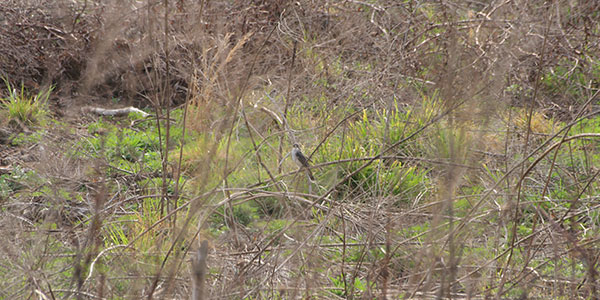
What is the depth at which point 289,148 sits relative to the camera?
4.80 meters

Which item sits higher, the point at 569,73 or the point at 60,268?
the point at 569,73

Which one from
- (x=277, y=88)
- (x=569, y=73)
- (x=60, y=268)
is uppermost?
(x=569, y=73)

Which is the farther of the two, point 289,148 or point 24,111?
point 24,111

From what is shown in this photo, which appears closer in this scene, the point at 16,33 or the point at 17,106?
the point at 17,106

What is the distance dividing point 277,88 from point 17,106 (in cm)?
234

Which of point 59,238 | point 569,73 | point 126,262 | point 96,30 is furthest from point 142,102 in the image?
point 569,73

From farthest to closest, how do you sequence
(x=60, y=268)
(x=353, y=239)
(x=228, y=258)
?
(x=353, y=239) → (x=228, y=258) → (x=60, y=268)

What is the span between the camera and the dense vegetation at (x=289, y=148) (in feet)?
8.95

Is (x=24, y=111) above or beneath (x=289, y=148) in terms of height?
above

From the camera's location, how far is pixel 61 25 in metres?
6.45

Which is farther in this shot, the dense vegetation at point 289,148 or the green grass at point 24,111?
the green grass at point 24,111

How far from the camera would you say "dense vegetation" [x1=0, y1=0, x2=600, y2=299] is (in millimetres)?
2727

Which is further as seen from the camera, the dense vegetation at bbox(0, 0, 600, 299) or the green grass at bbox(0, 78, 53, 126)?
the green grass at bbox(0, 78, 53, 126)

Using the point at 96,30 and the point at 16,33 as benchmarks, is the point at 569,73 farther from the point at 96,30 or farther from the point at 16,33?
the point at 16,33
